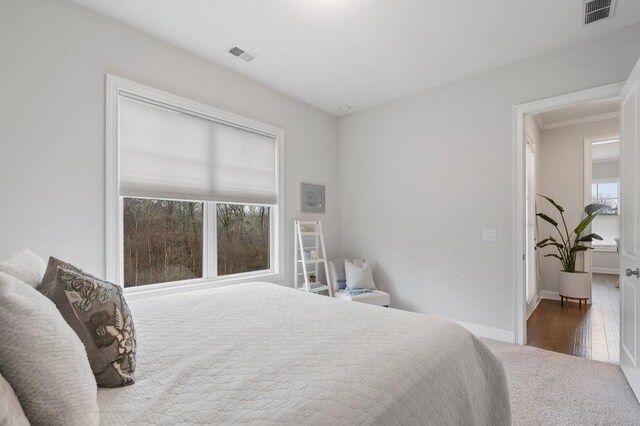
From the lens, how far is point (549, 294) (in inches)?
185

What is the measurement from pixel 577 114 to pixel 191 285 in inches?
216

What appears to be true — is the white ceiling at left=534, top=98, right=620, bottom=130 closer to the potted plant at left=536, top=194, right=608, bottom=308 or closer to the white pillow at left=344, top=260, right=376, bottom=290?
the potted plant at left=536, top=194, right=608, bottom=308

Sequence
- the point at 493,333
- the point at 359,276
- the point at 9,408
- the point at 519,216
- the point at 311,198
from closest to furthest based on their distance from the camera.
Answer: the point at 9,408 → the point at 519,216 → the point at 493,333 → the point at 359,276 → the point at 311,198

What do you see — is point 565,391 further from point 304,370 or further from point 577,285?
point 577,285

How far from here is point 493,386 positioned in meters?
1.45

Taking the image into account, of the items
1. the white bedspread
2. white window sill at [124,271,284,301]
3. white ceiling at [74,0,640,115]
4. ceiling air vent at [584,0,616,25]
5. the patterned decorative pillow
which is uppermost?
ceiling air vent at [584,0,616,25]

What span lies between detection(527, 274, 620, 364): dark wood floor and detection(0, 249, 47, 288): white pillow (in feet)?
12.1

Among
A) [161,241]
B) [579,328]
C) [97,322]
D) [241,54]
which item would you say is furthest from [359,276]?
[97,322]

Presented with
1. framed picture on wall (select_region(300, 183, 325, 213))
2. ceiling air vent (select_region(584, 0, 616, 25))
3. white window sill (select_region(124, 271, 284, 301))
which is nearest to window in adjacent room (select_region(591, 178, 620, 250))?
ceiling air vent (select_region(584, 0, 616, 25))

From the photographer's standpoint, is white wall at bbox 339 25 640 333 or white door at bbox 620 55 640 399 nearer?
white door at bbox 620 55 640 399

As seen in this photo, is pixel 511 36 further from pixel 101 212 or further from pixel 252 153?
pixel 101 212

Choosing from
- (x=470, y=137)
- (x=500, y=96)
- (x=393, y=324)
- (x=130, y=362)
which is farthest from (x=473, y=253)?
(x=130, y=362)

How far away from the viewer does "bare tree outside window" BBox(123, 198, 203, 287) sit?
2545 millimetres

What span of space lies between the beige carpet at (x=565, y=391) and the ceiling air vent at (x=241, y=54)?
336cm
